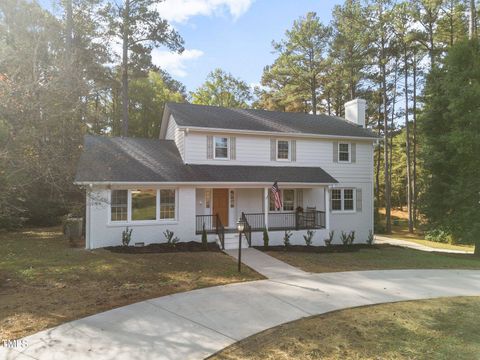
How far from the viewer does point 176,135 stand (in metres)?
16.5

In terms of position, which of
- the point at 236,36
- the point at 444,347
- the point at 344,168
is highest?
the point at 236,36

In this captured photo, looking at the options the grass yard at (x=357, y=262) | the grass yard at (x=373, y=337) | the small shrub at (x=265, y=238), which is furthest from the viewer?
the small shrub at (x=265, y=238)

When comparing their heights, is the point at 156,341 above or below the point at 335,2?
below

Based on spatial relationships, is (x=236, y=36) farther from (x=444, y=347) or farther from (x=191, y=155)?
(x=444, y=347)

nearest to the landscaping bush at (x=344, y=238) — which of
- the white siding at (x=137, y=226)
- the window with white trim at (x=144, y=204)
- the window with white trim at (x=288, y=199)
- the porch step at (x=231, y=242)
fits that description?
the window with white trim at (x=288, y=199)

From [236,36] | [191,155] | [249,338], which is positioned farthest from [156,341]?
[236,36]

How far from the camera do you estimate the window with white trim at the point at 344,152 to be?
688 inches

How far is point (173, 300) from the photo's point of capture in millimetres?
6715

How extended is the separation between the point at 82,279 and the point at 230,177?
7.58m

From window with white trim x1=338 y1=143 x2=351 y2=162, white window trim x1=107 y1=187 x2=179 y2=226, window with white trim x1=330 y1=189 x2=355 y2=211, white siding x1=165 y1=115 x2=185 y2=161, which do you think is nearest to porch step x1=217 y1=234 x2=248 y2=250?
white window trim x1=107 y1=187 x2=179 y2=226

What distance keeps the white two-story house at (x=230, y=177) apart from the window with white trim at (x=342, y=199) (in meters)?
0.05

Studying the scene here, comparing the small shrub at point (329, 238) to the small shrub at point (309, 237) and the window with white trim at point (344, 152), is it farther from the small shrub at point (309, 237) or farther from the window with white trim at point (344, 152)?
the window with white trim at point (344, 152)

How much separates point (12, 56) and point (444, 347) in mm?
11266

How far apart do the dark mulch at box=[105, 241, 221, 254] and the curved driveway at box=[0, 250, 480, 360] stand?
4.63m
